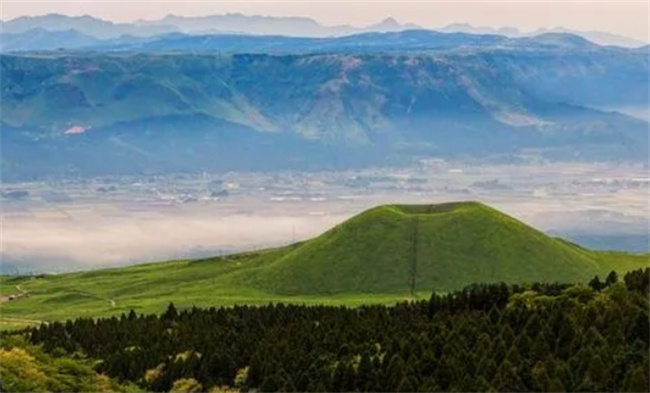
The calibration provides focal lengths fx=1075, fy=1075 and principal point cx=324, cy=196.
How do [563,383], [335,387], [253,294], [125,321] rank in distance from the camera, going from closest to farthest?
[563,383] < [335,387] < [125,321] < [253,294]

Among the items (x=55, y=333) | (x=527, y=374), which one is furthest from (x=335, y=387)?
(x=55, y=333)

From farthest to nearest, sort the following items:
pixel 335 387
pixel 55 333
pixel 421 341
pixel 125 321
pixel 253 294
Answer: pixel 253 294, pixel 125 321, pixel 55 333, pixel 421 341, pixel 335 387

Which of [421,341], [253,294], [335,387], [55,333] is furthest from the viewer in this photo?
[253,294]

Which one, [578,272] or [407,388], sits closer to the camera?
[407,388]

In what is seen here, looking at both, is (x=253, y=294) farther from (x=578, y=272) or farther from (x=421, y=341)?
(x=421, y=341)

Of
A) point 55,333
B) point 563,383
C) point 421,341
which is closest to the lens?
point 563,383

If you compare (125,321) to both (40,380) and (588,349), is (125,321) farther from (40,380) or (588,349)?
(588,349)

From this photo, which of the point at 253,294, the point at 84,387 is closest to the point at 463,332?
the point at 84,387
